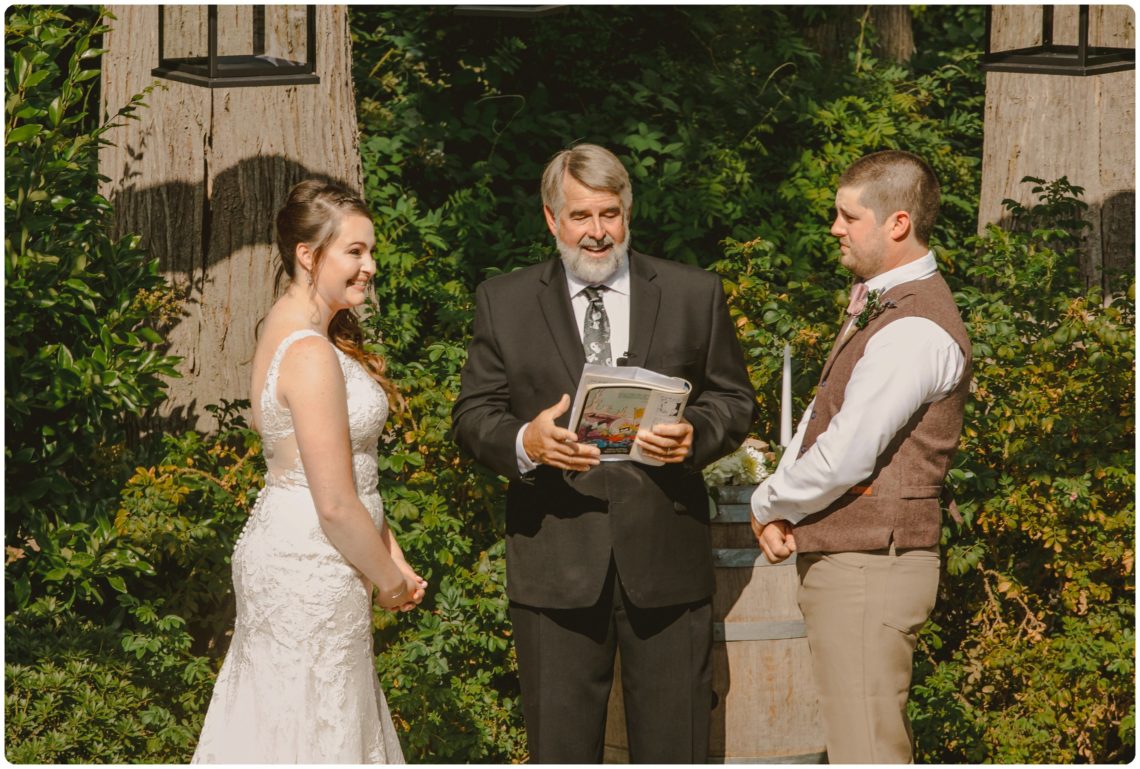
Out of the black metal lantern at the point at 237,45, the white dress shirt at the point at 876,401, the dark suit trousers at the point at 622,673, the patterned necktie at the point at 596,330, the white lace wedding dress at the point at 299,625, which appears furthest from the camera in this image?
the black metal lantern at the point at 237,45

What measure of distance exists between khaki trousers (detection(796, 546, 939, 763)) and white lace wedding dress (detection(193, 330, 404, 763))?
1389 mm

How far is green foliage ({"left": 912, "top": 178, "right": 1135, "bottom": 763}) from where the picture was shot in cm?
537

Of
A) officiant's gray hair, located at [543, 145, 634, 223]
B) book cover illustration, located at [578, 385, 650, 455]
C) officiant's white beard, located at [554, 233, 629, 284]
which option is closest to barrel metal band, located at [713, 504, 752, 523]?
book cover illustration, located at [578, 385, 650, 455]

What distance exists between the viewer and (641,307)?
4.14m

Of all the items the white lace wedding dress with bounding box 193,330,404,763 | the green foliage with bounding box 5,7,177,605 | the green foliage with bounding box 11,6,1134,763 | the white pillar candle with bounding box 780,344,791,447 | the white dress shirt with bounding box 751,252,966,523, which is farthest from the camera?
the green foliage with bounding box 11,6,1134,763

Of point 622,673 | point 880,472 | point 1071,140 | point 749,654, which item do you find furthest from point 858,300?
point 1071,140

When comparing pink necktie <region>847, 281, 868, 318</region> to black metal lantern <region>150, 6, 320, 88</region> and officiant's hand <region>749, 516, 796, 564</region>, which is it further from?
black metal lantern <region>150, 6, 320, 88</region>

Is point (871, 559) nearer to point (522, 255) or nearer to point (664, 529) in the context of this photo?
point (664, 529)

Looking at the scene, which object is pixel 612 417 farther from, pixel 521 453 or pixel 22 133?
pixel 22 133

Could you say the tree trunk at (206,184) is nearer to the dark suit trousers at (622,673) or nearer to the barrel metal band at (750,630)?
the dark suit trousers at (622,673)

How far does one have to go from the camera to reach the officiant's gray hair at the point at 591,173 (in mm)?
4070

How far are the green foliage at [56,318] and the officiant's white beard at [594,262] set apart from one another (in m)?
1.87

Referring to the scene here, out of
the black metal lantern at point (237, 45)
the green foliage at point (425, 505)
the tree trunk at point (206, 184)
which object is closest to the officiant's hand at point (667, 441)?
the green foliage at point (425, 505)

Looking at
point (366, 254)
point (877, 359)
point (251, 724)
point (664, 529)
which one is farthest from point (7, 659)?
point (877, 359)
